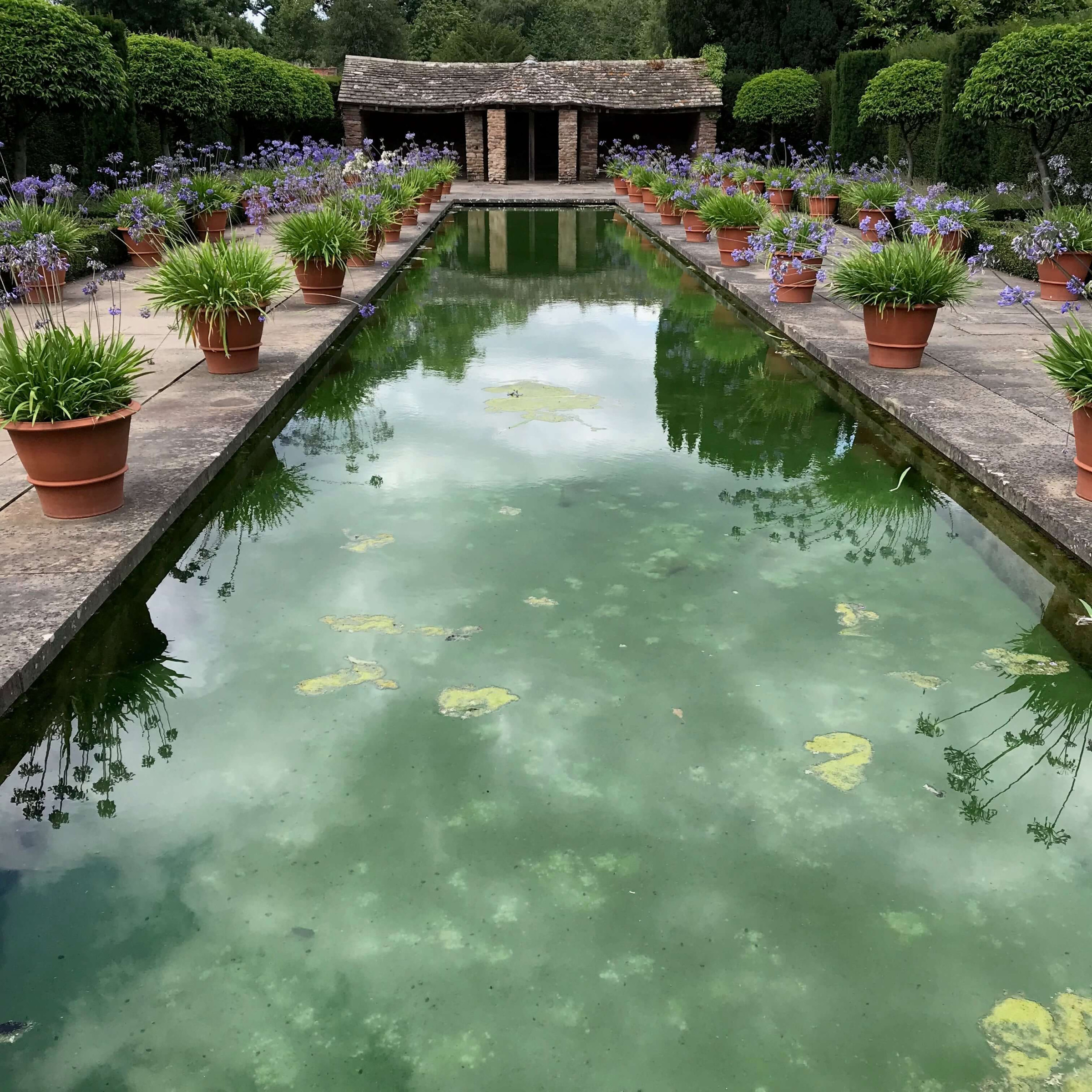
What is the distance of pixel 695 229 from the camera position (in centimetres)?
1498

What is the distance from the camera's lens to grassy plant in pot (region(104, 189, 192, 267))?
11.1 meters

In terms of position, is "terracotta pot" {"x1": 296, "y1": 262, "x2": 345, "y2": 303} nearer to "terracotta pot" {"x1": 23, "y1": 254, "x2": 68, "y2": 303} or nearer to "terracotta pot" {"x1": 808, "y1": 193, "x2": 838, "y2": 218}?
"terracotta pot" {"x1": 23, "y1": 254, "x2": 68, "y2": 303}

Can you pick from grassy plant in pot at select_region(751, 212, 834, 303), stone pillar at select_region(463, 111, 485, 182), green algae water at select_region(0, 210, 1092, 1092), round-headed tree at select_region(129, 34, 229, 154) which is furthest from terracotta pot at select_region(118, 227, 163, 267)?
stone pillar at select_region(463, 111, 485, 182)

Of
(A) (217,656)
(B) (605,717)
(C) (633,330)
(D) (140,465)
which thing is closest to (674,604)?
(B) (605,717)

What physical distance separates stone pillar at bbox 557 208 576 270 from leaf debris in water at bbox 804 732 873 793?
36.1 ft

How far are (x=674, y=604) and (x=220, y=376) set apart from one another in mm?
4364

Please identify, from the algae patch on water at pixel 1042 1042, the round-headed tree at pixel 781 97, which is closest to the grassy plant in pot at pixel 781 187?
the round-headed tree at pixel 781 97

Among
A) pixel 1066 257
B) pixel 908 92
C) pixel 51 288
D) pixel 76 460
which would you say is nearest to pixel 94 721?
pixel 76 460

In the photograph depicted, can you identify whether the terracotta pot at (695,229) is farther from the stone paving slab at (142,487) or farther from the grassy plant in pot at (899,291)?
the grassy plant in pot at (899,291)

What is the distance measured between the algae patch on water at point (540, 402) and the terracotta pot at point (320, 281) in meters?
3.18

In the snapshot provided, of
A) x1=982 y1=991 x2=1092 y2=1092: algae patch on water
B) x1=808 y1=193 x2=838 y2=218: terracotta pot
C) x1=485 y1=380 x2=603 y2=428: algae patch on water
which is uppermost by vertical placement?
x1=808 y1=193 x2=838 y2=218: terracotta pot

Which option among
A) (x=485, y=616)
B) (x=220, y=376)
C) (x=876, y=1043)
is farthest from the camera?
(x=220, y=376)

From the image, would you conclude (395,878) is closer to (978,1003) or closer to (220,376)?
(978,1003)

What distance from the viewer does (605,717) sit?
10.7 feet
